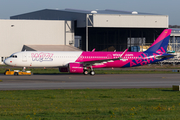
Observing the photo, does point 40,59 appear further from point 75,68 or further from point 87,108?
point 87,108

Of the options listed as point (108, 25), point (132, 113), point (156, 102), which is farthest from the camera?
point (108, 25)

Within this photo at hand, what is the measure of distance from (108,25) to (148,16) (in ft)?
38.1

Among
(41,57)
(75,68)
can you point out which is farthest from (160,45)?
(41,57)

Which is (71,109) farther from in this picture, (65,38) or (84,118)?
(65,38)

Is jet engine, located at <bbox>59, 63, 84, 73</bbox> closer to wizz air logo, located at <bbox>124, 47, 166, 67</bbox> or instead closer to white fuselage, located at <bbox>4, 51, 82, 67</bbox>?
white fuselage, located at <bbox>4, 51, 82, 67</bbox>

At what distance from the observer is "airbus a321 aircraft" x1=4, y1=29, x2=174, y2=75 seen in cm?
4506

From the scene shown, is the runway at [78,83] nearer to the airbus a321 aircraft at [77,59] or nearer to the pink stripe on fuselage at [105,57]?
the airbus a321 aircraft at [77,59]

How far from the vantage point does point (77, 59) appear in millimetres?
46594

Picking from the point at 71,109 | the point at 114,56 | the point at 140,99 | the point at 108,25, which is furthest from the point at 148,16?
the point at 71,109

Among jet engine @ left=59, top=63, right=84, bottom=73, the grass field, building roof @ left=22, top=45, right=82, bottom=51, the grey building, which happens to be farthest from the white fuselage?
building roof @ left=22, top=45, right=82, bottom=51

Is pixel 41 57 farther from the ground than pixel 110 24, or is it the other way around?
pixel 110 24

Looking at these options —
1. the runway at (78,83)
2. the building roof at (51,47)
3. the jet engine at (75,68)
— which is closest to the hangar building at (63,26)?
the building roof at (51,47)

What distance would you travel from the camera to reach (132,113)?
1476cm

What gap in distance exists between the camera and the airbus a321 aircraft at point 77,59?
1774 inches
